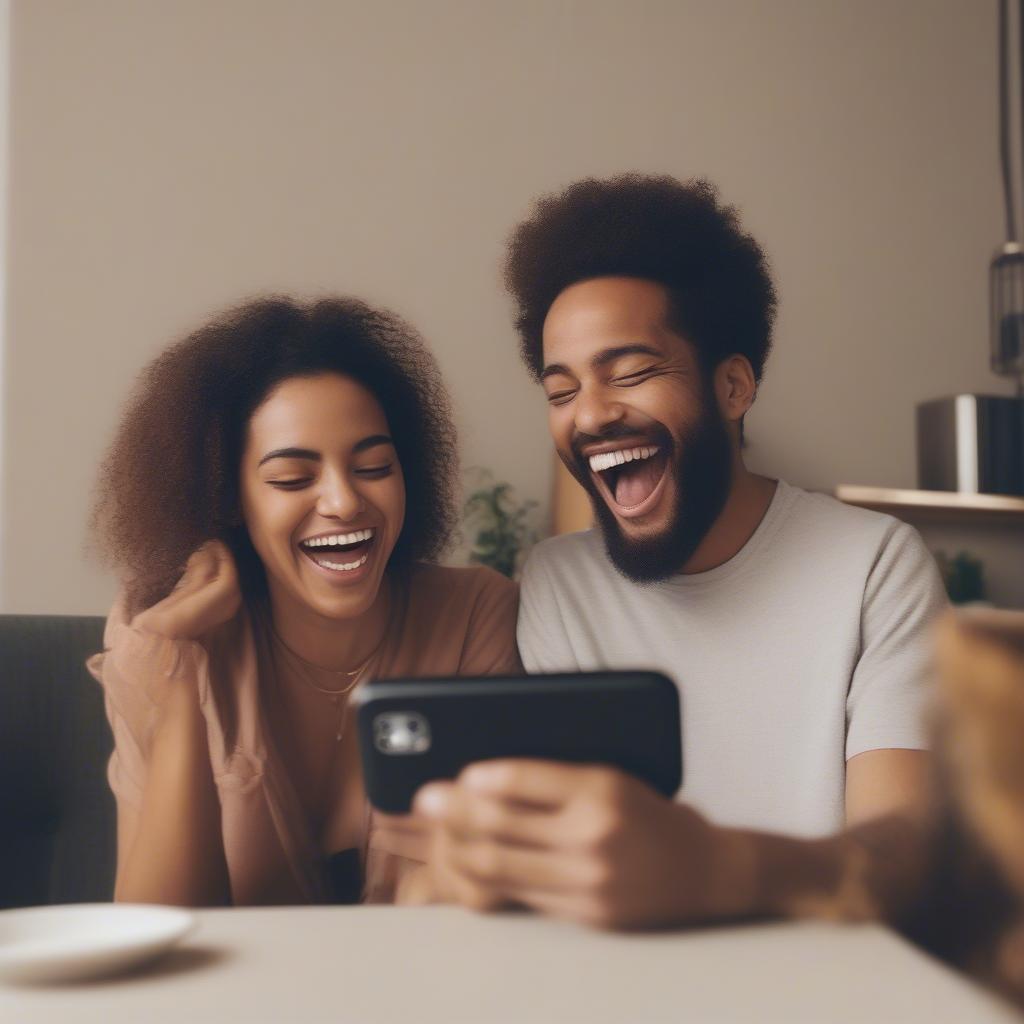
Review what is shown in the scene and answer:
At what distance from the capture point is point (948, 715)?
0.53 meters

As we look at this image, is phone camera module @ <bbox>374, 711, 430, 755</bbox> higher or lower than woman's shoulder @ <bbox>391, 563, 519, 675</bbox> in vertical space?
higher

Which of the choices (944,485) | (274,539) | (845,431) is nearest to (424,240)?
(845,431)

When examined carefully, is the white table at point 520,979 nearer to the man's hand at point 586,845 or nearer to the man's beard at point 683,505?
the man's hand at point 586,845

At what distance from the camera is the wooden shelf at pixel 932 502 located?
106 inches

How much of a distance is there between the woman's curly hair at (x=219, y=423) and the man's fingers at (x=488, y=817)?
873 millimetres

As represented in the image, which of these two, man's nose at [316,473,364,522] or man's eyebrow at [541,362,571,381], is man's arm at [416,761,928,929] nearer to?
man's nose at [316,473,364,522]

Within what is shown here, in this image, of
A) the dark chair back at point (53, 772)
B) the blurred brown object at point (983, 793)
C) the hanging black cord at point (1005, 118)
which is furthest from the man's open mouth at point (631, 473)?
the hanging black cord at point (1005, 118)

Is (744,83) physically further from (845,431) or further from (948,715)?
(948,715)

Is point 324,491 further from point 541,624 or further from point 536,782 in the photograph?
point 536,782

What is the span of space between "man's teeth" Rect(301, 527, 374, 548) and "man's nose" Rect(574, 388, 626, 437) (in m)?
0.30

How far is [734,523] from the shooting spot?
1.52 m

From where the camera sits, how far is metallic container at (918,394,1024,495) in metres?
2.78

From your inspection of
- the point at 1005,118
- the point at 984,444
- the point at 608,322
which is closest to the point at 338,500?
the point at 608,322

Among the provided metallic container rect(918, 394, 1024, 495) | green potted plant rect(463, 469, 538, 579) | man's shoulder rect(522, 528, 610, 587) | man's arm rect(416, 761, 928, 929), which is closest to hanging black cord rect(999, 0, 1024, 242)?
metallic container rect(918, 394, 1024, 495)
